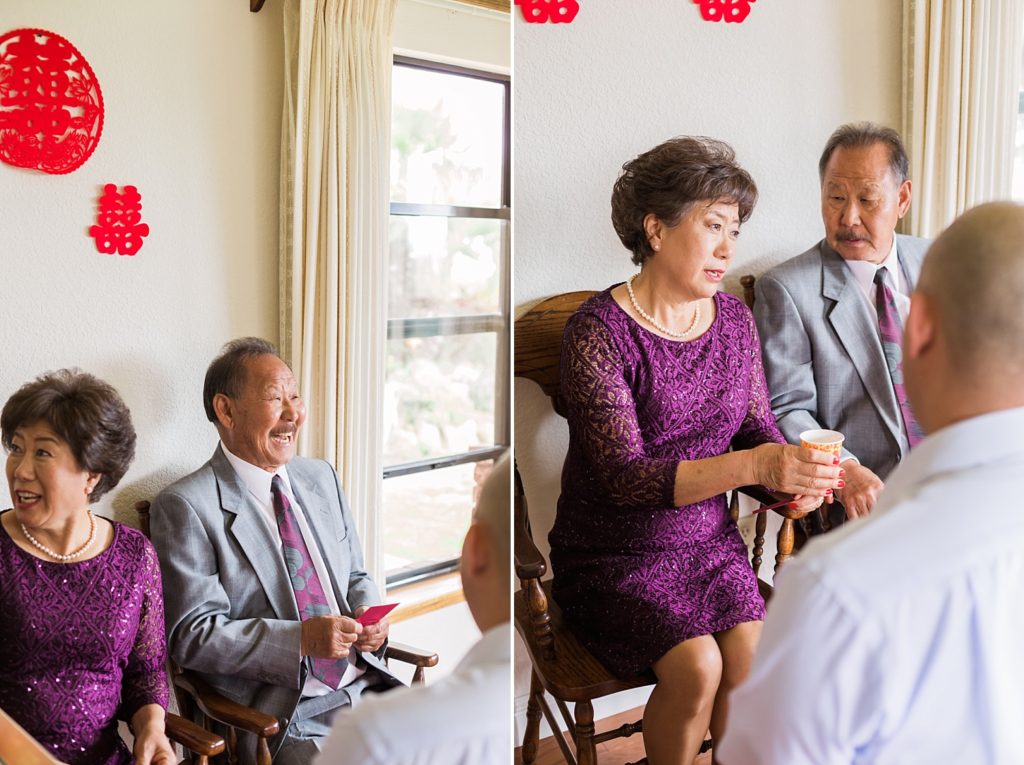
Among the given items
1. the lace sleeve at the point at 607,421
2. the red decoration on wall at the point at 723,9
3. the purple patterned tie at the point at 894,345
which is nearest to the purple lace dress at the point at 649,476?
the lace sleeve at the point at 607,421

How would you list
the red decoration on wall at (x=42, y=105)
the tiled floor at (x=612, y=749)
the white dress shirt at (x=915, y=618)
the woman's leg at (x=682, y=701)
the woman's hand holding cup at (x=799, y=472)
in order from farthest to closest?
the tiled floor at (x=612, y=749), the woman's leg at (x=682, y=701), the woman's hand holding cup at (x=799, y=472), the white dress shirt at (x=915, y=618), the red decoration on wall at (x=42, y=105)

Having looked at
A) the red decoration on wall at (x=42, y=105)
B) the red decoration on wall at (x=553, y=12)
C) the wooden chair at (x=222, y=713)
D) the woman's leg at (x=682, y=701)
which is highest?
the red decoration on wall at (x=553, y=12)

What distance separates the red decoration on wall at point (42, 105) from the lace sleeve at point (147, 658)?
16cm

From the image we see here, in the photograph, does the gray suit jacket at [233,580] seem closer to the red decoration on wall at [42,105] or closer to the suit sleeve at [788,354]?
the red decoration on wall at [42,105]

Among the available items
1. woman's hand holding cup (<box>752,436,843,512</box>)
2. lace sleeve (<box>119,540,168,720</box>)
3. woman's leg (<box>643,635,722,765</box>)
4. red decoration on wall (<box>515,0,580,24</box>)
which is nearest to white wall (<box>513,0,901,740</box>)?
red decoration on wall (<box>515,0,580,24</box>)

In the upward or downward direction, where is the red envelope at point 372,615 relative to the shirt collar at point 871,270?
downward

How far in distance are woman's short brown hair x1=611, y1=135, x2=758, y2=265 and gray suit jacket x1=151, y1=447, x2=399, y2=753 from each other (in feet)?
1.29

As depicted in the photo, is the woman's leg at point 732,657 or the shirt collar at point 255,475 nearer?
the shirt collar at point 255,475

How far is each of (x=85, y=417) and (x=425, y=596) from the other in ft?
0.60

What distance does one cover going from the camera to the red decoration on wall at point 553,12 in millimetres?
600

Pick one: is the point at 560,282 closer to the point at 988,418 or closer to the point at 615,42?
the point at 615,42

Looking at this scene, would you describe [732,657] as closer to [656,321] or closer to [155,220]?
[656,321]

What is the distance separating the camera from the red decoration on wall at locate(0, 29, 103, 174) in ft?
0.92

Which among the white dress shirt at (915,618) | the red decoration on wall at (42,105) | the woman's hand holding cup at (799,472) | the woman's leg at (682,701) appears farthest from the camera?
the woman's leg at (682,701)
